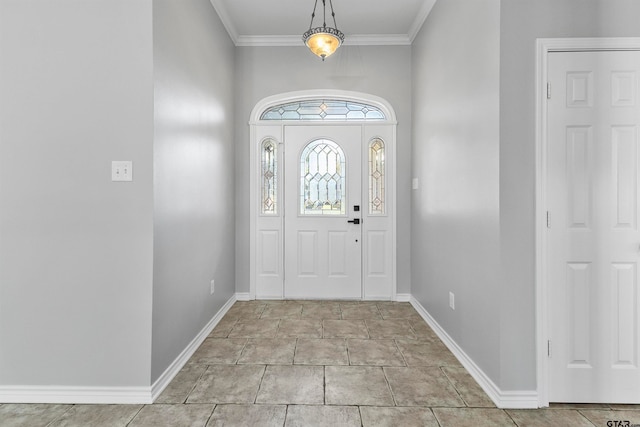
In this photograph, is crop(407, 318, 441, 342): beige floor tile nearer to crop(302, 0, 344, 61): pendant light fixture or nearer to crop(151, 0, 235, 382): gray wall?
crop(151, 0, 235, 382): gray wall

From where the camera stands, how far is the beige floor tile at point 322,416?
1843 millimetres

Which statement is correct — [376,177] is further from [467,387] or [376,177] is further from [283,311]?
[467,387]

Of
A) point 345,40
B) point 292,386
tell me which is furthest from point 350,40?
point 292,386

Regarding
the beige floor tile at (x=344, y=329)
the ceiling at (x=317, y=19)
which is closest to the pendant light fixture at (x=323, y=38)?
the ceiling at (x=317, y=19)

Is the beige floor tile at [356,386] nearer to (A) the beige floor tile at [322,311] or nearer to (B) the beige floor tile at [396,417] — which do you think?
(B) the beige floor tile at [396,417]

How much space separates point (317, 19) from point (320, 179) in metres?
1.69

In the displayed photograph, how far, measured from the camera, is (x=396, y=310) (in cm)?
377

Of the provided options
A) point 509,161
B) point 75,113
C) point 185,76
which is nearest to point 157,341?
point 75,113

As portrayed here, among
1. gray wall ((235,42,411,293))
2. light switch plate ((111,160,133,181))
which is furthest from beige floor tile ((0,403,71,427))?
gray wall ((235,42,411,293))

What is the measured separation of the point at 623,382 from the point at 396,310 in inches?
77.9

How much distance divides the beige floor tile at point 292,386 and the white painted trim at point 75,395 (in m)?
0.68

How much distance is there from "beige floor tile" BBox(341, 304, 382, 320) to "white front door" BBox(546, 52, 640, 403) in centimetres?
176

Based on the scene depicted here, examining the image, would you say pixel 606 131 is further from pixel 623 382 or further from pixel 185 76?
pixel 185 76

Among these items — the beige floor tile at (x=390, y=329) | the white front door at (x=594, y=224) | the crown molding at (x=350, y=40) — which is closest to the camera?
the white front door at (x=594, y=224)
